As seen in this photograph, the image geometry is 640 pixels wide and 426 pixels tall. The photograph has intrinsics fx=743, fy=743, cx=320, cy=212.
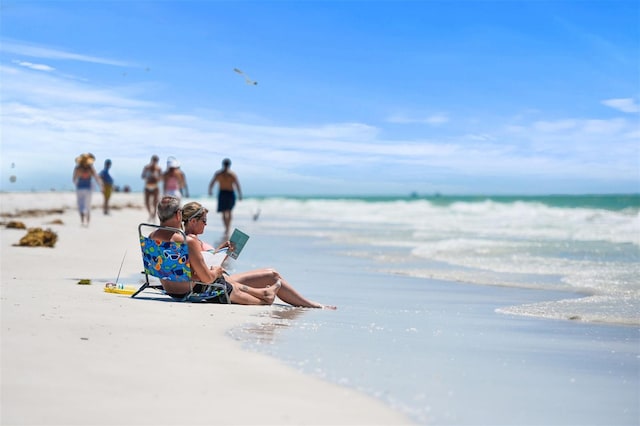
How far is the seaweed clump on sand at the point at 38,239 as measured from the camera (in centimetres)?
1162

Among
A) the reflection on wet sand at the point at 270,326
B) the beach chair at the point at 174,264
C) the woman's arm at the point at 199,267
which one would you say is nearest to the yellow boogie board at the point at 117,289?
the beach chair at the point at 174,264

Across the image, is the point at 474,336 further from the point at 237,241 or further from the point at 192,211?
the point at 192,211

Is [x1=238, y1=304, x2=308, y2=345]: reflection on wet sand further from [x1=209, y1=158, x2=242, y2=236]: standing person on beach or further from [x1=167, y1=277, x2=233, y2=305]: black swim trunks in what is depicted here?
[x1=209, y1=158, x2=242, y2=236]: standing person on beach

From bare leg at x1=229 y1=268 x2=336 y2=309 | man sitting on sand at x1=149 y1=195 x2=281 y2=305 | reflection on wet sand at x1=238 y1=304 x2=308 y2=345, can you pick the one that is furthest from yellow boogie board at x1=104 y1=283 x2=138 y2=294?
reflection on wet sand at x1=238 y1=304 x2=308 y2=345

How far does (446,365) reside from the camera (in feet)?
15.3

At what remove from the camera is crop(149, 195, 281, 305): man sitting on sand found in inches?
261

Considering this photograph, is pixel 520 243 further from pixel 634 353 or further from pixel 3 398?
pixel 3 398

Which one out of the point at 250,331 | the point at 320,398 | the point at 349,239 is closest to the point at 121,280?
the point at 250,331

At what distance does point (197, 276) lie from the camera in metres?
6.80

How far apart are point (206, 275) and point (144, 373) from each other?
8.65ft

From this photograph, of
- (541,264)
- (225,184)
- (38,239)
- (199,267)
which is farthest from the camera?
(225,184)

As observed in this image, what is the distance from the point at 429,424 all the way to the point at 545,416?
0.65 meters

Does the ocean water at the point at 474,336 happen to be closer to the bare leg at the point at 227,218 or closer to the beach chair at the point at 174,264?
the beach chair at the point at 174,264

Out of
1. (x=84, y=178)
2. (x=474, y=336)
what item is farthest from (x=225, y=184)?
(x=474, y=336)
